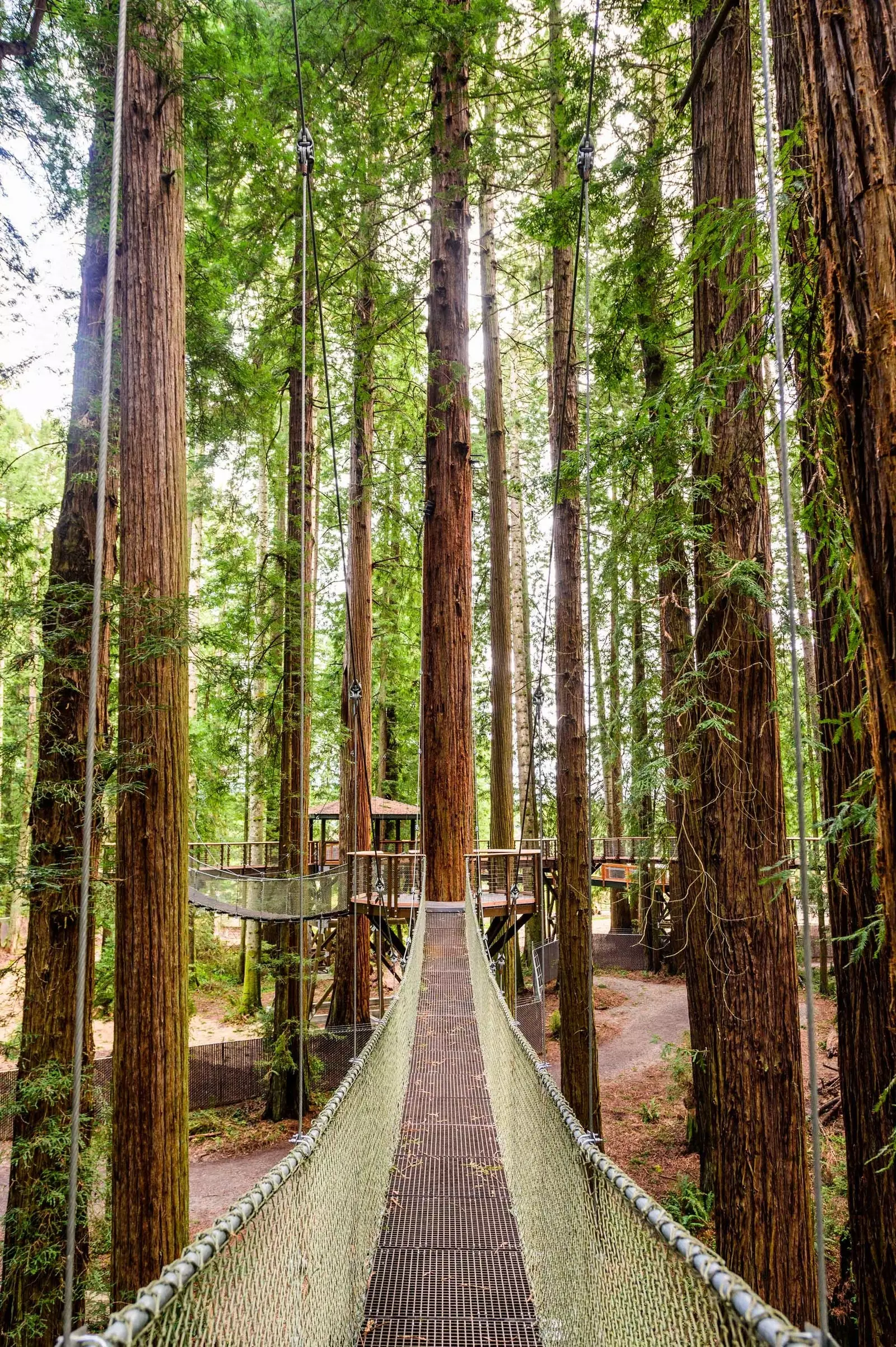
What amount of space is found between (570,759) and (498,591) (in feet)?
10.4

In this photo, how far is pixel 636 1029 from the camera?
30.3ft

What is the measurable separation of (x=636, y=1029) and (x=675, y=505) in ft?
27.7

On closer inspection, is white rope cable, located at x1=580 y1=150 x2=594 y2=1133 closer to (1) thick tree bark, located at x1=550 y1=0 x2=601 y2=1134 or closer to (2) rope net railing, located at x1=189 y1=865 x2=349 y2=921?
(1) thick tree bark, located at x1=550 y1=0 x2=601 y2=1134

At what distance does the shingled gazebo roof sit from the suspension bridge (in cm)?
632

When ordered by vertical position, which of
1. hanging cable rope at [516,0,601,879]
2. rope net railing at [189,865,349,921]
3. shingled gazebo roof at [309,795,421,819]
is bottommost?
rope net railing at [189,865,349,921]

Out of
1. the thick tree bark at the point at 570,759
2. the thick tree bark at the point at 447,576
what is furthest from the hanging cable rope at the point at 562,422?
the thick tree bark at the point at 447,576

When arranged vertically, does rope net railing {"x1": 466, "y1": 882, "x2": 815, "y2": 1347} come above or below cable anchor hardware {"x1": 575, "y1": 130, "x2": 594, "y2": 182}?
below

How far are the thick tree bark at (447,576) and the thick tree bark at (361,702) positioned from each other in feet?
4.43

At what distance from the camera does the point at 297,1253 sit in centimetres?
137

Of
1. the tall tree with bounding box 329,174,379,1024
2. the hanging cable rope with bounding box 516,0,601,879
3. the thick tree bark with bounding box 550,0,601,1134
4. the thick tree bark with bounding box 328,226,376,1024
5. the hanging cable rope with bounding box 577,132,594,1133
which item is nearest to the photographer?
the hanging cable rope with bounding box 577,132,594,1133

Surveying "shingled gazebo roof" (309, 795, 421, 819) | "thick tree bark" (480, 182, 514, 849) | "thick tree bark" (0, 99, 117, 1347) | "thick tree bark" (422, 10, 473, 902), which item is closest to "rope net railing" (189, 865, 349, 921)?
"thick tree bark" (422, 10, 473, 902)

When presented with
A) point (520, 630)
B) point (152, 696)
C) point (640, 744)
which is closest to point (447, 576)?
point (640, 744)

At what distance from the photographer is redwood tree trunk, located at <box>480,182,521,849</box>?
7.60 meters

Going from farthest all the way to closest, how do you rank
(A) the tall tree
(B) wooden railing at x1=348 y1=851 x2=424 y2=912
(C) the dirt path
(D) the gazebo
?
(D) the gazebo < (C) the dirt path < (A) the tall tree < (B) wooden railing at x1=348 y1=851 x2=424 y2=912
